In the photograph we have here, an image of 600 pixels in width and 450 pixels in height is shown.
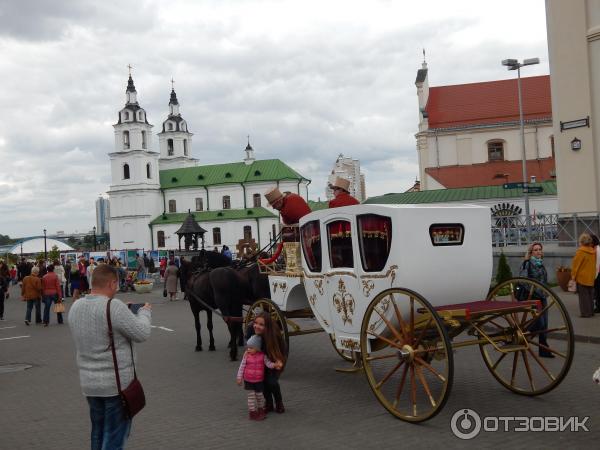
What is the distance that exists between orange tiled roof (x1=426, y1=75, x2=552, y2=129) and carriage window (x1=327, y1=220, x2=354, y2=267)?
49.7 metres

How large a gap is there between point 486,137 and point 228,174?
50.8m

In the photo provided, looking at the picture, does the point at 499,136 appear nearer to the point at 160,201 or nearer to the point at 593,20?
the point at 593,20

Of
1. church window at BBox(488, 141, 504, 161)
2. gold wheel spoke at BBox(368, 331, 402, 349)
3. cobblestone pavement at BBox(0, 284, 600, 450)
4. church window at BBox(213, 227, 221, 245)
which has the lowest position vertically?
cobblestone pavement at BBox(0, 284, 600, 450)

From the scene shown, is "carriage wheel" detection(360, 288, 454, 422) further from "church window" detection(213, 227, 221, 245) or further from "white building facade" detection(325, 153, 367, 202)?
"church window" detection(213, 227, 221, 245)

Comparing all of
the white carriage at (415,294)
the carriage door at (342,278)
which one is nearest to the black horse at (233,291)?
the white carriage at (415,294)

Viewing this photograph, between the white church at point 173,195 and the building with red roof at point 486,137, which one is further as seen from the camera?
the white church at point 173,195

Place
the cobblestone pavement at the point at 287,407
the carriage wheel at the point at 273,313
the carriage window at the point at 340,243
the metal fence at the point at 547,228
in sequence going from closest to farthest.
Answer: the cobblestone pavement at the point at 287,407
the carriage window at the point at 340,243
the carriage wheel at the point at 273,313
the metal fence at the point at 547,228

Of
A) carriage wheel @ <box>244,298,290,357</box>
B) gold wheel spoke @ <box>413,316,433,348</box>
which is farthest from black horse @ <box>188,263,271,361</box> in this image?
gold wheel spoke @ <box>413,316,433,348</box>

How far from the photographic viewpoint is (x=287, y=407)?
26.0 feet

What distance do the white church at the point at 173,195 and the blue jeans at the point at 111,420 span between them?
87.2 meters

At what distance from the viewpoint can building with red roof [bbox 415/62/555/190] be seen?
177 feet

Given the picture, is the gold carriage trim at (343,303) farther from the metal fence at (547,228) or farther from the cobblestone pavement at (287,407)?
the metal fence at (547,228)

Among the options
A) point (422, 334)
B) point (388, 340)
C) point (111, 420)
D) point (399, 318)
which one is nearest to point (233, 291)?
point (388, 340)

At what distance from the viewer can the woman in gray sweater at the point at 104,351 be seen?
4.75 m
